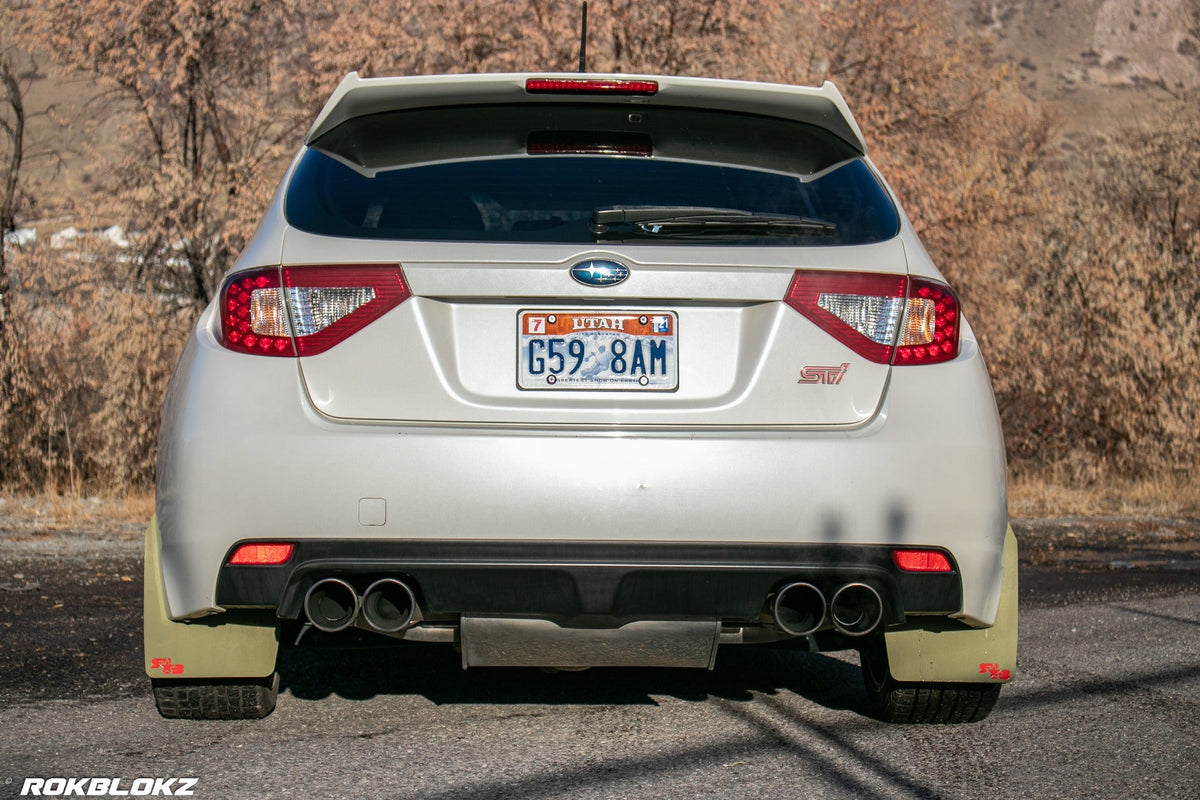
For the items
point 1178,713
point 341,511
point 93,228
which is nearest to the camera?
point 341,511

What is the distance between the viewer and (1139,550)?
10047 mm

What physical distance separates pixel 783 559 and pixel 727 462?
0.90ft

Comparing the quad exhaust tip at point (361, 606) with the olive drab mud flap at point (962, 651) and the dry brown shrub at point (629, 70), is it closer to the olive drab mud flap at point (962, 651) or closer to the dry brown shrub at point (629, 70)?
the olive drab mud flap at point (962, 651)

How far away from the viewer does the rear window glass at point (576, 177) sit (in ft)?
11.6

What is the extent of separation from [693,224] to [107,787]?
204 cm

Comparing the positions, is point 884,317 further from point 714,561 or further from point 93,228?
point 93,228

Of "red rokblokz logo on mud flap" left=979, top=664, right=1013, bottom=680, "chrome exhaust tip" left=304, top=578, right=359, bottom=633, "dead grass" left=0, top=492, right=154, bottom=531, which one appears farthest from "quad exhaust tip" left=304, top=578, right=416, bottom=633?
"dead grass" left=0, top=492, right=154, bottom=531

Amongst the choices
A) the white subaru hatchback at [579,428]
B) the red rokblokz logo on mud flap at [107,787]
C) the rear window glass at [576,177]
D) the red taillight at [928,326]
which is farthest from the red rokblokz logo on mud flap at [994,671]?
the red rokblokz logo on mud flap at [107,787]

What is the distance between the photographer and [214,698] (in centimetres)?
404

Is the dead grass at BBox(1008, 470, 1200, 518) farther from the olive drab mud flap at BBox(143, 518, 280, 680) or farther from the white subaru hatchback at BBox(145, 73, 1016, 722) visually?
the olive drab mud flap at BBox(143, 518, 280, 680)

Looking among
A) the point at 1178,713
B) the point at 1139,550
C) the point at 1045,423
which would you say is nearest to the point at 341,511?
the point at 1178,713

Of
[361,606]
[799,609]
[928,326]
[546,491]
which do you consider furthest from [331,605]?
[928,326]

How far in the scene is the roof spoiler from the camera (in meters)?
3.83

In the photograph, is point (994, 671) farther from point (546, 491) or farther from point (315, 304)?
point (315, 304)
